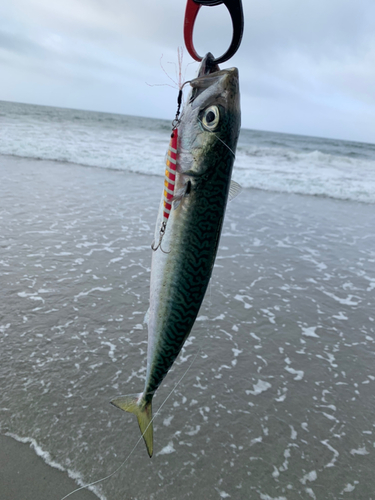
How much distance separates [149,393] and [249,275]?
177 inches

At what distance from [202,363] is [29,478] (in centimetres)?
193

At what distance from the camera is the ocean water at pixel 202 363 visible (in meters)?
2.84

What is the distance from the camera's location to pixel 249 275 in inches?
245

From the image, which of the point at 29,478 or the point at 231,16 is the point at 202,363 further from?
the point at 231,16

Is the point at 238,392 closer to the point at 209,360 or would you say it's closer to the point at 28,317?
the point at 209,360

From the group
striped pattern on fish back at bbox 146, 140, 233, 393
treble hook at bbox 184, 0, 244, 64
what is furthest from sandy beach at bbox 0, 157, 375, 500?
treble hook at bbox 184, 0, 244, 64

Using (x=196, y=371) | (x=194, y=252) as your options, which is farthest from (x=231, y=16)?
(x=196, y=371)

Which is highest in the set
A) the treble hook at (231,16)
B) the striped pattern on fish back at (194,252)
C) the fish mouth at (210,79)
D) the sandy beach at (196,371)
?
the treble hook at (231,16)

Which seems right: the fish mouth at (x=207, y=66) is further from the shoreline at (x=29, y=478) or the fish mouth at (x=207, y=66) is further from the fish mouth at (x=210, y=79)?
the shoreline at (x=29, y=478)

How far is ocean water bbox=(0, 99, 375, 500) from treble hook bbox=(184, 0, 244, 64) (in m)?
2.79

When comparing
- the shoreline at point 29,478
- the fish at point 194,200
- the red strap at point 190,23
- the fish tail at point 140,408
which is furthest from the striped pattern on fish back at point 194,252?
the shoreline at point 29,478

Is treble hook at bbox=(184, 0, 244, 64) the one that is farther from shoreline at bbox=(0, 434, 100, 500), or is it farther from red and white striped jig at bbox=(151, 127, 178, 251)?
shoreline at bbox=(0, 434, 100, 500)

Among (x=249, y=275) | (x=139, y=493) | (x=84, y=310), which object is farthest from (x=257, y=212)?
(x=139, y=493)

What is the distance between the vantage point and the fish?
4.76 ft
